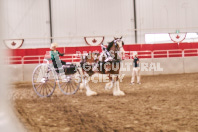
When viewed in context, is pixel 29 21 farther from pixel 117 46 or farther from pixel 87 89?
pixel 117 46

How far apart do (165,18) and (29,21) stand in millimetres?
9439

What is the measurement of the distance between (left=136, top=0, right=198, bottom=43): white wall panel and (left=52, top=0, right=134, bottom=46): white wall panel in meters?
0.73

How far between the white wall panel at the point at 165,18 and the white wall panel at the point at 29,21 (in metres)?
6.55

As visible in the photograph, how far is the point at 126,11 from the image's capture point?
18219 millimetres

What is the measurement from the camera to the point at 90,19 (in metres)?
18.1

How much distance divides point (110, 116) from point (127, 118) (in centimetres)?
33

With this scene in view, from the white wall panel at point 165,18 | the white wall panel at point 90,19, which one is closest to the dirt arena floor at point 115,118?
the white wall panel at point 90,19

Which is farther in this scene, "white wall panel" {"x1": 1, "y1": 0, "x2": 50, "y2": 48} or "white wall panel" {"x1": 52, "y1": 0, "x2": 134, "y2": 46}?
"white wall panel" {"x1": 52, "y1": 0, "x2": 134, "y2": 46}

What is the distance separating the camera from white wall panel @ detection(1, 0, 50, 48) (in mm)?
17703

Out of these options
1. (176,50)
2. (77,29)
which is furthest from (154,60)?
(77,29)

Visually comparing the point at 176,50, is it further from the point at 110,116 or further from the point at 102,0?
the point at 110,116

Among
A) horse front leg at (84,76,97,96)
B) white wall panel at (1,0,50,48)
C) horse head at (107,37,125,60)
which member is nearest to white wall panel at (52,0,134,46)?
white wall panel at (1,0,50,48)

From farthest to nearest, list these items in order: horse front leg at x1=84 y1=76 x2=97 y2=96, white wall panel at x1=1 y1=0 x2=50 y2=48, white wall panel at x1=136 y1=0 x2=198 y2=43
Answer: white wall panel at x1=136 y1=0 x2=198 y2=43
white wall panel at x1=1 y1=0 x2=50 y2=48
horse front leg at x1=84 y1=76 x2=97 y2=96

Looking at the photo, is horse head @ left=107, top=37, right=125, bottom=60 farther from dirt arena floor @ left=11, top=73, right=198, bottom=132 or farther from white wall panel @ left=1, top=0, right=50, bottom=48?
white wall panel @ left=1, top=0, right=50, bottom=48
